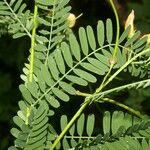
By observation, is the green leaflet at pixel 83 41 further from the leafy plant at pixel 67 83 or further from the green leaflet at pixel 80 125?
the green leaflet at pixel 80 125

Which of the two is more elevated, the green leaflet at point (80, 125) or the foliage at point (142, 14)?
the foliage at point (142, 14)

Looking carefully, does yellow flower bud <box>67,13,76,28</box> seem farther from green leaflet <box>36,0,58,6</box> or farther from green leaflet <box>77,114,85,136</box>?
green leaflet <box>77,114,85,136</box>

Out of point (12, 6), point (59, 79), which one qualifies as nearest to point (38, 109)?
point (59, 79)

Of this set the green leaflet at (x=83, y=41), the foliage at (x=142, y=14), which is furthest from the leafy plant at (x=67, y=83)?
the foliage at (x=142, y=14)

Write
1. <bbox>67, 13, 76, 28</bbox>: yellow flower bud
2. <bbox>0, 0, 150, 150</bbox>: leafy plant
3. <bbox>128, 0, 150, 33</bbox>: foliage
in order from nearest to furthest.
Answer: <bbox>0, 0, 150, 150</bbox>: leafy plant, <bbox>67, 13, 76, 28</bbox>: yellow flower bud, <bbox>128, 0, 150, 33</bbox>: foliage

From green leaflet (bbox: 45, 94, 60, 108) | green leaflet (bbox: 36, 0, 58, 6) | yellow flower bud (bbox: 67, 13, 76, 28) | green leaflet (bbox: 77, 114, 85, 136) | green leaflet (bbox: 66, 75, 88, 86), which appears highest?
green leaflet (bbox: 36, 0, 58, 6)

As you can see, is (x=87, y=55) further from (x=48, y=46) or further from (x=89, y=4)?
(x=89, y=4)

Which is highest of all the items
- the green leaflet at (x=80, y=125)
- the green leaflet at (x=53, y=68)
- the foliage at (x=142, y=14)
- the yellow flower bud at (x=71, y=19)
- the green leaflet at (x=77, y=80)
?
the foliage at (x=142, y=14)

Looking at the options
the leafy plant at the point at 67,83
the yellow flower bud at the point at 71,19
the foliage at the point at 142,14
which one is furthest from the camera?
the foliage at the point at 142,14

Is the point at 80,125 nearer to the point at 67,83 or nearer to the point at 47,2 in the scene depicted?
the point at 67,83

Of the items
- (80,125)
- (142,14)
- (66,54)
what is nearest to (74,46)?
(66,54)

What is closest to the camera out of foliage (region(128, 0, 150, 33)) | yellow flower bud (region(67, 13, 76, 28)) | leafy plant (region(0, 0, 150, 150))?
leafy plant (region(0, 0, 150, 150))

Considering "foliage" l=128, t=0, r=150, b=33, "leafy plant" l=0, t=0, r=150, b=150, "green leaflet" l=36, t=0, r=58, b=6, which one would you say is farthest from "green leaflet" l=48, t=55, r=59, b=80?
"foliage" l=128, t=0, r=150, b=33
